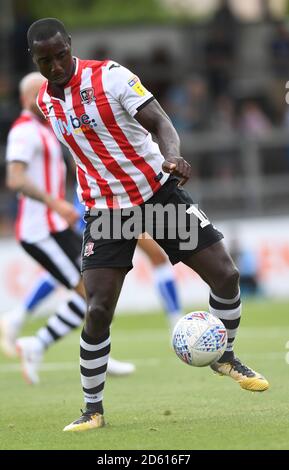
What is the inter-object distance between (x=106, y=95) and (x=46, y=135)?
13.2 feet

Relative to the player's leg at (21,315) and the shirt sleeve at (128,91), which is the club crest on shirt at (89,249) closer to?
the shirt sleeve at (128,91)

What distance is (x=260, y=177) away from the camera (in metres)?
19.2

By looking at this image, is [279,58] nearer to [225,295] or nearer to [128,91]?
[225,295]

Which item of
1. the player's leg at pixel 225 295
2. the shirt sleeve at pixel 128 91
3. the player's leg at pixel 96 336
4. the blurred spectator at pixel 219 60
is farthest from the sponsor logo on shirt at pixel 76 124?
the blurred spectator at pixel 219 60

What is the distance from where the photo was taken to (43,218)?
11633 millimetres

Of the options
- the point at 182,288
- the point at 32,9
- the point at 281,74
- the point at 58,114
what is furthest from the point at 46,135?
the point at 32,9

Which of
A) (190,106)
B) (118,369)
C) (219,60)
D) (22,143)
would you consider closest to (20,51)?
(190,106)

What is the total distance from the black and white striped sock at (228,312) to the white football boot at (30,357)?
3.01 m

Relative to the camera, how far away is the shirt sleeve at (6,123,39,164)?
11117 millimetres

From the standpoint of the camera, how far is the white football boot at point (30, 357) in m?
10.8

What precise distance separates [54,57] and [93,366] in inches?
78.8

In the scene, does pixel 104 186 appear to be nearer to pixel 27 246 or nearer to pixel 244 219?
pixel 27 246

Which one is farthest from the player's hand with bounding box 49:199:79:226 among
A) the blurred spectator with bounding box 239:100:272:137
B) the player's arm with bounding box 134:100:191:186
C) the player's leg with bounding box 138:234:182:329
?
the blurred spectator with bounding box 239:100:272:137

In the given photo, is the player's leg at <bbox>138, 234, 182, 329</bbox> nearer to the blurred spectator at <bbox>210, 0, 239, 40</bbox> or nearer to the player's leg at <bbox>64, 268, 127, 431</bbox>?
the player's leg at <bbox>64, 268, 127, 431</bbox>
